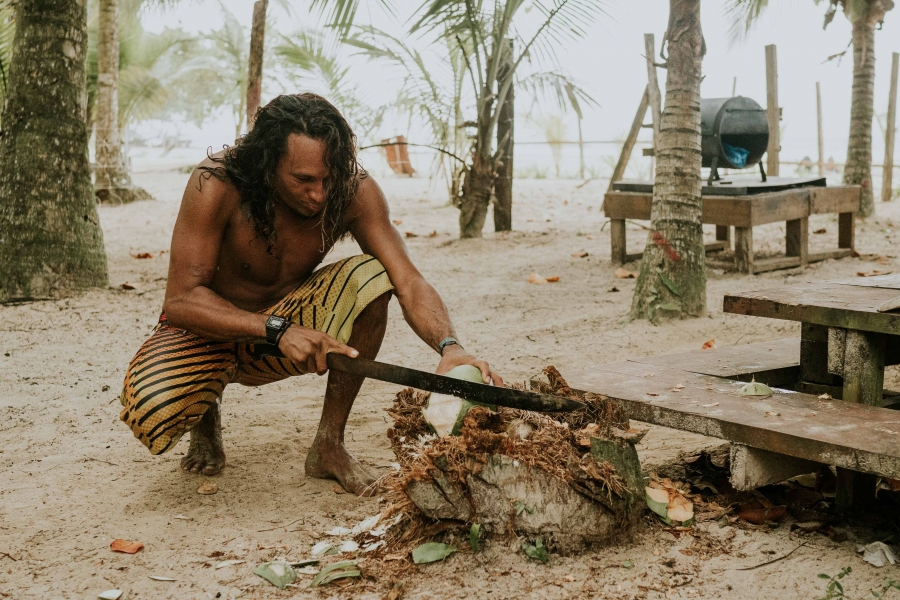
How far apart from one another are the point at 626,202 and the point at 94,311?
12.7ft

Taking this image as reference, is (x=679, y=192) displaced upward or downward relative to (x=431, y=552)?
upward

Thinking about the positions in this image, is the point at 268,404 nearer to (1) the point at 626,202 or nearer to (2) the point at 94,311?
(2) the point at 94,311

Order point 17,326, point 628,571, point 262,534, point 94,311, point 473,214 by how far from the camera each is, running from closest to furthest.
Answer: point 628,571 → point 262,534 → point 17,326 → point 94,311 → point 473,214

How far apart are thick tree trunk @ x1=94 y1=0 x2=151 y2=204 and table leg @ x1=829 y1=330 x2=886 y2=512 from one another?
912 cm

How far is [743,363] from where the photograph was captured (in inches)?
108

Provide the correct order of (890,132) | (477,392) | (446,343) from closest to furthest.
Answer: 1. (477,392)
2. (446,343)
3. (890,132)

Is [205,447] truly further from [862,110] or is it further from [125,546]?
[862,110]

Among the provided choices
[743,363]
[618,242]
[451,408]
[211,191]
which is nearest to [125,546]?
[451,408]

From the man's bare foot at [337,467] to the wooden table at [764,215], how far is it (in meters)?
3.93

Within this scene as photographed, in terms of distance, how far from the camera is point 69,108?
534cm

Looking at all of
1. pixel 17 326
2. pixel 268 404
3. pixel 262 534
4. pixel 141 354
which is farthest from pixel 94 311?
pixel 262 534

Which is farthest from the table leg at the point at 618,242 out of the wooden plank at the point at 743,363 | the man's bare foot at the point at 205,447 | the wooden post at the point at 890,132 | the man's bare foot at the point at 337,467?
the wooden post at the point at 890,132

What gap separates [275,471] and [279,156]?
3.46 ft

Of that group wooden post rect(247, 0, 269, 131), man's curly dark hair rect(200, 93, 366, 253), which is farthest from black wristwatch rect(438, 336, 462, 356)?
wooden post rect(247, 0, 269, 131)
